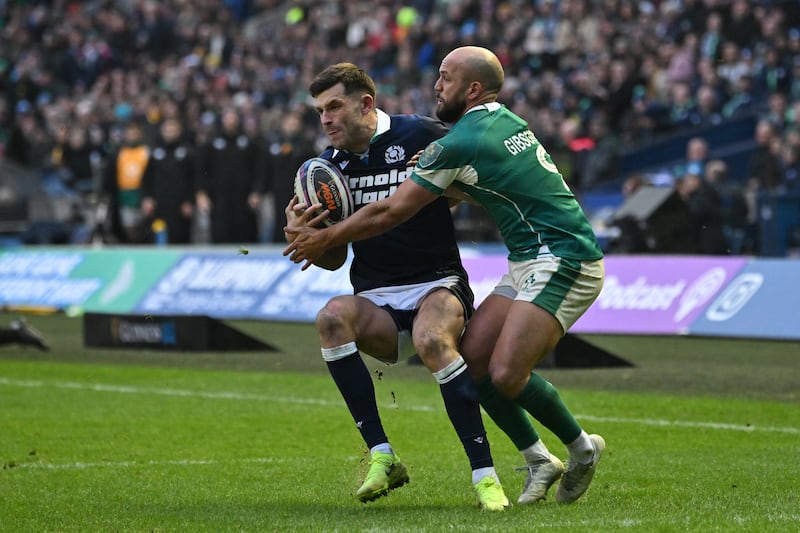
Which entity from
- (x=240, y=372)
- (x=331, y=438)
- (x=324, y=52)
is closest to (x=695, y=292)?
(x=240, y=372)

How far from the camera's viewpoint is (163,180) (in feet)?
73.9

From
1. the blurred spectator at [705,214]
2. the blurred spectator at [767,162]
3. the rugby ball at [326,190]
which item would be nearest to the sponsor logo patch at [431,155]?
the rugby ball at [326,190]

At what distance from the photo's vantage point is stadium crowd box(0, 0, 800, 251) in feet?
74.4

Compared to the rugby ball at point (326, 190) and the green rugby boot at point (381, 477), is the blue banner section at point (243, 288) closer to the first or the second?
the rugby ball at point (326, 190)

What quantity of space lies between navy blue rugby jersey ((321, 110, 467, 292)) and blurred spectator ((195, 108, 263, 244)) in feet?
49.5

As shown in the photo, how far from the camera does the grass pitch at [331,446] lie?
653cm

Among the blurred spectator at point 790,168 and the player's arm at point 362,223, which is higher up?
the player's arm at point 362,223

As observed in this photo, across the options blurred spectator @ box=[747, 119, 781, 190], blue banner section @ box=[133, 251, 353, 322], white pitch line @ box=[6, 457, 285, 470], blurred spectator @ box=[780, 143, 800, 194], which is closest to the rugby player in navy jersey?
white pitch line @ box=[6, 457, 285, 470]

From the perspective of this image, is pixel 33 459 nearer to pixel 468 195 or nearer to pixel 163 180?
pixel 468 195

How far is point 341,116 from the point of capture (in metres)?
7.31

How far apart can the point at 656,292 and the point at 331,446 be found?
653 cm

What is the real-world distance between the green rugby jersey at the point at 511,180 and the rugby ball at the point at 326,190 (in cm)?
59

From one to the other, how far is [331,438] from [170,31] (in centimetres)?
2988

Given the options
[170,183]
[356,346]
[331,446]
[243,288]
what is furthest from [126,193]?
[356,346]
